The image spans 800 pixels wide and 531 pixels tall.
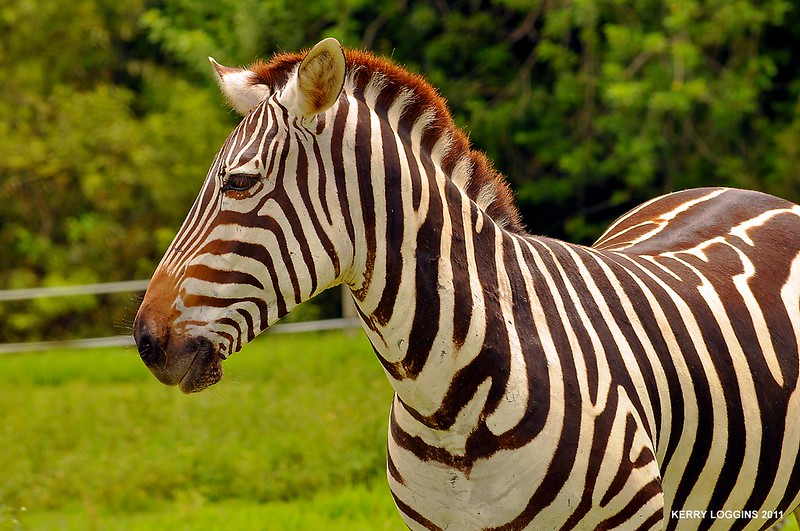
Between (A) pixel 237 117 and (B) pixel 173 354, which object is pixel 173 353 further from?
(A) pixel 237 117

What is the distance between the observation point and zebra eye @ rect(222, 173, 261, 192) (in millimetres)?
2652

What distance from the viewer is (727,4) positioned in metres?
9.92

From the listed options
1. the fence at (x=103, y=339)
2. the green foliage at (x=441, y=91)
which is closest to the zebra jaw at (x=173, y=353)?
the green foliage at (x=441, y=91)

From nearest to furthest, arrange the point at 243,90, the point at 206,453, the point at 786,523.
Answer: the point at 243,90 → the point at 786,523 → the point at 206,453

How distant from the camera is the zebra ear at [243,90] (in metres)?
2.87

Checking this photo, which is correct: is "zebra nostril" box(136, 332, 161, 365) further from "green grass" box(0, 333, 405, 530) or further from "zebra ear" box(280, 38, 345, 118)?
"green grass" box(0, 333, 405, 530)

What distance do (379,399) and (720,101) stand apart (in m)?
4.57

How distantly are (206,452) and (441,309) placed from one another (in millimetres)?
4901

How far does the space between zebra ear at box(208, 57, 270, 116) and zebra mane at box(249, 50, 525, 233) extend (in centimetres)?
2

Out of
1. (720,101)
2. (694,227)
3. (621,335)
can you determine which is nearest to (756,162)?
(720,101)

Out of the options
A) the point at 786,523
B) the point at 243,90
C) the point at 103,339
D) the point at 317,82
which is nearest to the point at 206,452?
the point at 786,523

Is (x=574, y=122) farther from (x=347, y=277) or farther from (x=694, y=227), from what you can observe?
(x=347, y=277)

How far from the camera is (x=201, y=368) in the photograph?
265 cm

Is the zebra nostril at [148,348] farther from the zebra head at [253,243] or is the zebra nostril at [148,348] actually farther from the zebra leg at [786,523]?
the zebra leg at [786,523]
